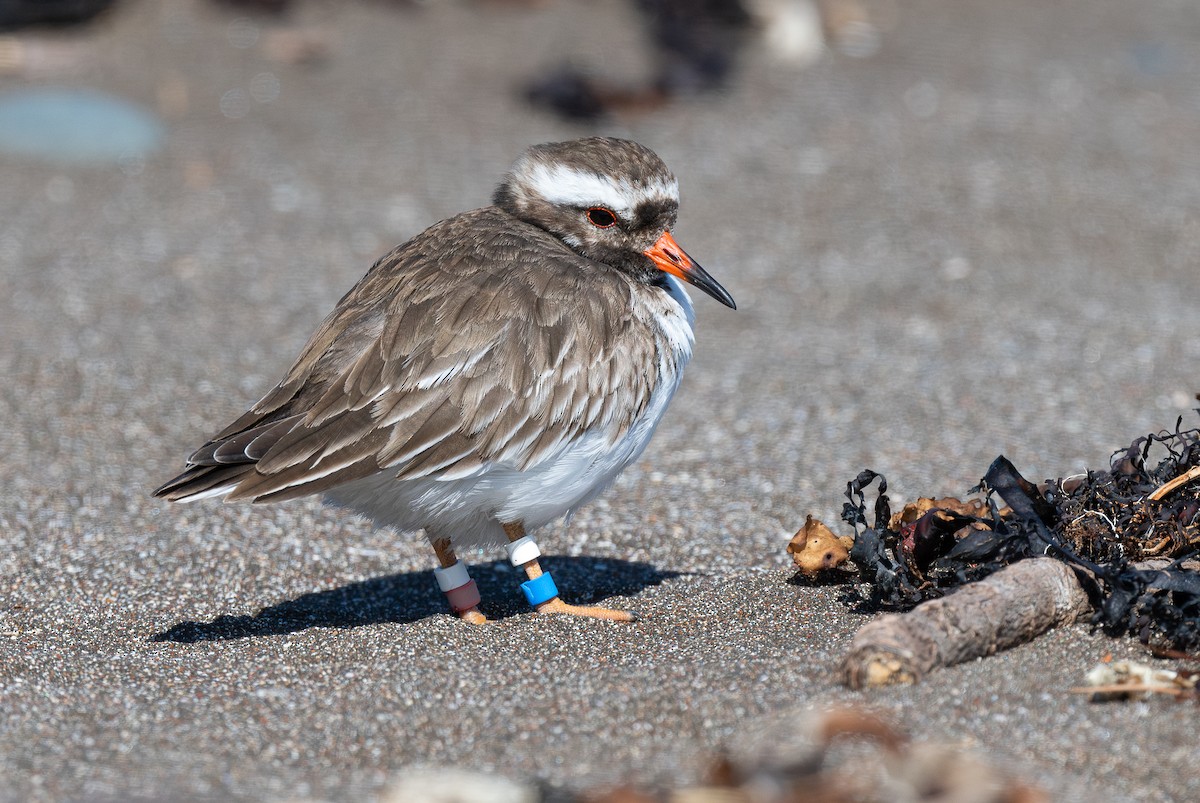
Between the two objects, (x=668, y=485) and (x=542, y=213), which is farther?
(x=668, y=485)

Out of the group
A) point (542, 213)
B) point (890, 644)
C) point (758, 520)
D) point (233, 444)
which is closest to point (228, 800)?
point (233, 444)

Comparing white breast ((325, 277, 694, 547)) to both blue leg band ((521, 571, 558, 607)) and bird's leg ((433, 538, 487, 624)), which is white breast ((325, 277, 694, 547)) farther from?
blue leg band ((521, 571, 558, 607))

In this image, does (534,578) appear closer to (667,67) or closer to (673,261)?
(673,261)

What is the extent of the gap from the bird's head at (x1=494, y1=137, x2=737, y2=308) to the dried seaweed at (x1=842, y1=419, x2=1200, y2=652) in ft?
3.85

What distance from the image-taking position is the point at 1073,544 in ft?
14.6

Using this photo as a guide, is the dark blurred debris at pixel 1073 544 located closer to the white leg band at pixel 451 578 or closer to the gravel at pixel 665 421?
the gravel at pixel 665 421

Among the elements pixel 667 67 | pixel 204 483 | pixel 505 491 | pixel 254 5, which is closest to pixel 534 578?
pixel 505 491

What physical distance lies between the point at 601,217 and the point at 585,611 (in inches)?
58.2

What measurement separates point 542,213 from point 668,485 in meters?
1.70

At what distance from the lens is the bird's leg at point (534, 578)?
4852 millimetres

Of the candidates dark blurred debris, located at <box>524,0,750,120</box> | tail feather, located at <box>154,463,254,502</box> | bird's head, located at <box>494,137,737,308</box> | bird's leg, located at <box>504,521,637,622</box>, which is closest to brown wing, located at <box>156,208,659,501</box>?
tail feather, located at <box>154,463,254,502</box>

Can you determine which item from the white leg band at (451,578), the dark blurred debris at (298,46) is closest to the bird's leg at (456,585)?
the white leg band at (451,578)

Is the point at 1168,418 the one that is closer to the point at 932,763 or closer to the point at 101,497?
the point at 932,763

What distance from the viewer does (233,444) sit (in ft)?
14.7
